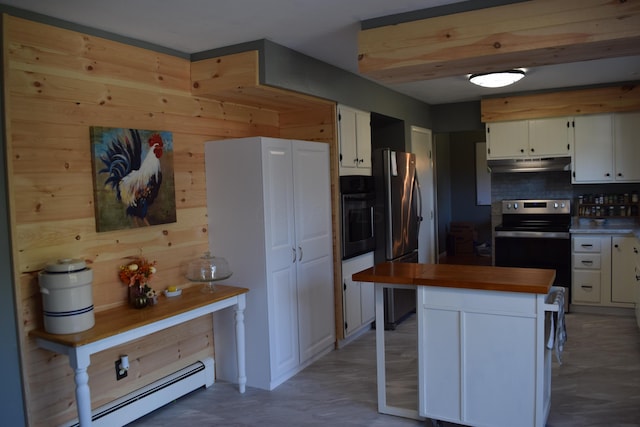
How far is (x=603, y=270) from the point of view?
16.7ft

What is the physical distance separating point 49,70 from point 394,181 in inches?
123

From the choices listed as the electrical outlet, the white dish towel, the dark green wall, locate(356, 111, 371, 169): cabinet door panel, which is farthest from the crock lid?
locate(356, 111, 371, 169): cabinet door panel

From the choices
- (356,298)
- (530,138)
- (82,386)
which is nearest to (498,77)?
(530,138)

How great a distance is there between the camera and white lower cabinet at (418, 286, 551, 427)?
2.58 m

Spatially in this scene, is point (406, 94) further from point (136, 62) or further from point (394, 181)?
point (136, 62)

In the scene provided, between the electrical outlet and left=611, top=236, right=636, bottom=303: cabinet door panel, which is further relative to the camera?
left=611, top=236, right=636, bottom=303: cabinet door panel

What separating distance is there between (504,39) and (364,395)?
2.39 metres

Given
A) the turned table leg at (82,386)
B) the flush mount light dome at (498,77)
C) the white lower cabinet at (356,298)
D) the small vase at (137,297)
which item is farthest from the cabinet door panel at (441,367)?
the flush mount light dome at (498,77)

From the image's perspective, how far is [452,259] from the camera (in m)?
8.09

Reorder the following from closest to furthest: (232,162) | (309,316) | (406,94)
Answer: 1. (232,162)
2. (309,316)
3. (406,94)

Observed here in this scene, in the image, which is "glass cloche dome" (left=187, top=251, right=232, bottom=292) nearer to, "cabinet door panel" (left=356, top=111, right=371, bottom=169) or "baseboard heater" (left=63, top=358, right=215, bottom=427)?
"baseboard heater" (left=63, top=358, right=215, bottom=427)

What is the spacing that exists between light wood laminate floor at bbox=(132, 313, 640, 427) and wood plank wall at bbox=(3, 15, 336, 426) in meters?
0.38

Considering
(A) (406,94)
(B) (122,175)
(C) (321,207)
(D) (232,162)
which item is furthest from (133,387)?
(A) (406,94)

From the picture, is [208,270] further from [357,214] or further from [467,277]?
[467,277]
